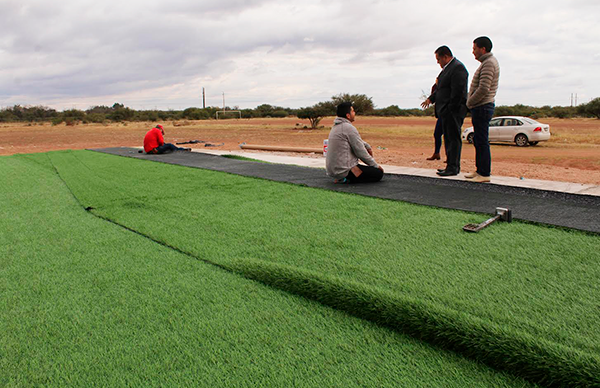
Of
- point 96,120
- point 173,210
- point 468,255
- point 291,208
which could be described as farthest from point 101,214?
point 96,120

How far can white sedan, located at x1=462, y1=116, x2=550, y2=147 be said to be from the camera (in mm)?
15125

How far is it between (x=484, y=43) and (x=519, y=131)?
11.8 metres

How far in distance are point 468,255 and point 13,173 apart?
793 cm

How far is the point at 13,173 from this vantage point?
297 inches

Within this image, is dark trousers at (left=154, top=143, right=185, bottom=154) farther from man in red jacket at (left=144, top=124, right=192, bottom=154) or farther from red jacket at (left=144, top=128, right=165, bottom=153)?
red jacket at (left=144, top=128, right=165, bottom=153)

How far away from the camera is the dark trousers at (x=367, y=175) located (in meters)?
5.48

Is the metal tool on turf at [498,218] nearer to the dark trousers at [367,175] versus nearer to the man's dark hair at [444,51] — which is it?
the dark trousers at [367,175]

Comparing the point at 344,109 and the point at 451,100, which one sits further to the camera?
the point at 451,100

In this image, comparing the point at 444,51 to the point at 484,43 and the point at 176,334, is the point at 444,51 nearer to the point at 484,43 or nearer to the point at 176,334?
Result: the point at 484,43

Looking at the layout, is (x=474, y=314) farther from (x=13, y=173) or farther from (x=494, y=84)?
(x=13, y=173)

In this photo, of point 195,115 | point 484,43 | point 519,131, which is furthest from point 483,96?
point 195,115

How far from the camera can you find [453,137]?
5867 mm

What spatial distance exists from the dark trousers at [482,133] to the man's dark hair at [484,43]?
69cm

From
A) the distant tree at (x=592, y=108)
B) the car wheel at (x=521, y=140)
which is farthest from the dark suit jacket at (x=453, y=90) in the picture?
the distant tree at (x=592, y=108)
